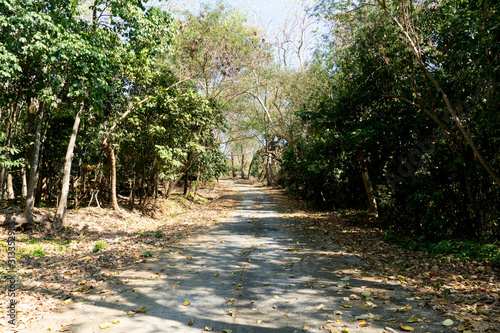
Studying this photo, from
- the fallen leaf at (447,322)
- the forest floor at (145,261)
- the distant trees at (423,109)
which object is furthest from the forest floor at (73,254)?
the distant trees at (423,109)

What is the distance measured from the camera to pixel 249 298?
4582mm

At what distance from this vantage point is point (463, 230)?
24.3 feet

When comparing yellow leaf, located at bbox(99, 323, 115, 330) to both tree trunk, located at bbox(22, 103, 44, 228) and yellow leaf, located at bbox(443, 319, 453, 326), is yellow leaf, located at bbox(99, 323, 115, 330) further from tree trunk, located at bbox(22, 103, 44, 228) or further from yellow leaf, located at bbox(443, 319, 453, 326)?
tree trunk, located at bbox(22, 103, 44, 228)

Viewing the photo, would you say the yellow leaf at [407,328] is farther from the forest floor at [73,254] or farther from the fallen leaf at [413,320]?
the forest floor at [73,254]

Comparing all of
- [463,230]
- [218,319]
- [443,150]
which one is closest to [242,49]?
[443,150]

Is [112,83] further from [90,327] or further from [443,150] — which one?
[443,150]

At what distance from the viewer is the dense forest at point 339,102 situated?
6.64 metres

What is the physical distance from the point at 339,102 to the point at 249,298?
7.93 m

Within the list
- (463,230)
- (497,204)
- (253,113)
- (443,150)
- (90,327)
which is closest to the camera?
(90,327)

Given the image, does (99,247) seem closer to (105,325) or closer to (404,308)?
(105,325)

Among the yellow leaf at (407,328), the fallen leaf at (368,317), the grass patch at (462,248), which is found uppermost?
the grass patch at (462,248)

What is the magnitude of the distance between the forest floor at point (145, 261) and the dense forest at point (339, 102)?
1291mm

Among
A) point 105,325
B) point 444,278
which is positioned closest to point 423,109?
point 444,278

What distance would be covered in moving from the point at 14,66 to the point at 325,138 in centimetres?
1094
